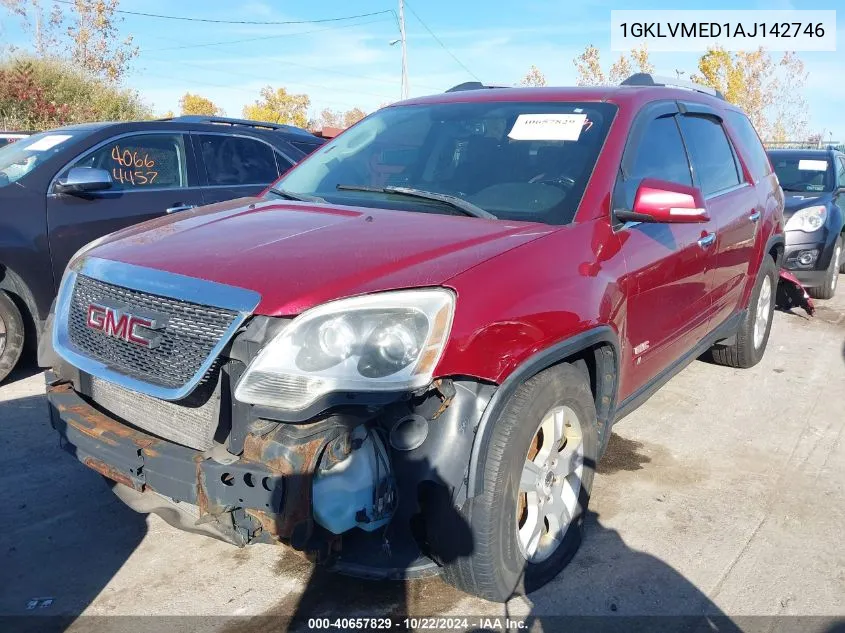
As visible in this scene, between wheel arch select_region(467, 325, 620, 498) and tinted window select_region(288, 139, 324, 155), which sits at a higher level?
tinted window select_region(288, 139, 324, 155)

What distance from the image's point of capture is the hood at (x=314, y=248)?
7.43 feet

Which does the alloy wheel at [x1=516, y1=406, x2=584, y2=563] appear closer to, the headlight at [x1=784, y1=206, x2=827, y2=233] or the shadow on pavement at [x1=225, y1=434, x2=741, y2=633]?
the shadow on pavement at [x1=225, y1=434, x2=741, y2=633]

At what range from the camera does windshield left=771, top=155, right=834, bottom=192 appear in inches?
354

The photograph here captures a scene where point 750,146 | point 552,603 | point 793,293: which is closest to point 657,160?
point 750,146

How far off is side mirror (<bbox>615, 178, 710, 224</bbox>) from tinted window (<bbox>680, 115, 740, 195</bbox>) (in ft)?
3.72

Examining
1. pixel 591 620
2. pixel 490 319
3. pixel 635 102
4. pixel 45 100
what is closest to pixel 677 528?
pixel 591 620

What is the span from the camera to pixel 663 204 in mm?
2992

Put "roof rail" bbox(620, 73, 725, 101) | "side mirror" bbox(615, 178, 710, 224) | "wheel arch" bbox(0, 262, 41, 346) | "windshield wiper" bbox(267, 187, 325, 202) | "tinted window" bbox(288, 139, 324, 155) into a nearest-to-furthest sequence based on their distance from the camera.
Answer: "side mirror" bbox(615, 178, 710, 224) → "windshield wiper" bbox(267, 187, 325, 202) → "roof rail" bbox(620, 73, 725, 101) → "wheel arch" bbox(0, 262, 41, 346) → "tinted window" bbox(288, 139, 324, 155)

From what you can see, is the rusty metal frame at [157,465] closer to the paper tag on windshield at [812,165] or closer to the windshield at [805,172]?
the windshield at [805,172]

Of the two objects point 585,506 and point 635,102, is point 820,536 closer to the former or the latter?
point 585,506

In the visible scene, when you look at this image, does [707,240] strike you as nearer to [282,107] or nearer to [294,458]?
[294,458]

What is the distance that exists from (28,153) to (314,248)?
397 centimetres

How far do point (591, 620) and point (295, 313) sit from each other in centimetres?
156

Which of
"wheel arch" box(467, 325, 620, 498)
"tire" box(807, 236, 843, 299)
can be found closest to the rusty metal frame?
"wheel arch" box(467, 325, 620, 498)
